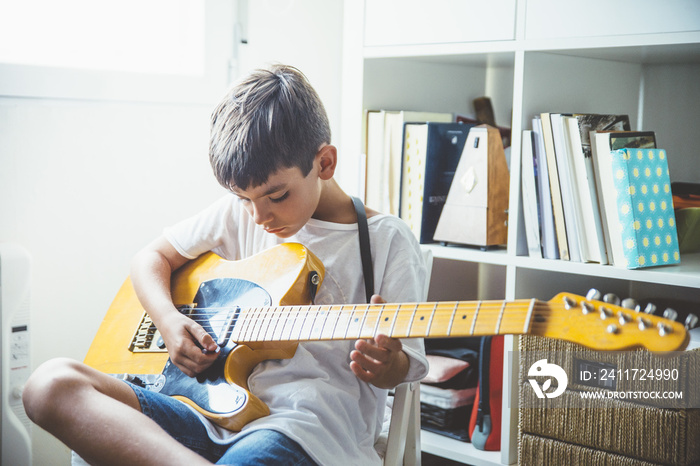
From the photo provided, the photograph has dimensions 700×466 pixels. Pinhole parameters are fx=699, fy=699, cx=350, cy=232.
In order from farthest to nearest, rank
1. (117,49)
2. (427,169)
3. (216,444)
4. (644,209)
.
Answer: (117,49), (427,169), (644,209), (216,444)

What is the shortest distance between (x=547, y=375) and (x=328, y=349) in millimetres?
498

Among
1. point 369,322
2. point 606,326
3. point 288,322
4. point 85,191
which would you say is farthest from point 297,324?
point 85,191

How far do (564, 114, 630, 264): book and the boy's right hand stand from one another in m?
0.77

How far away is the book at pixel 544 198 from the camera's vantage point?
4.71ft

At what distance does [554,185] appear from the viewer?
1423 mm

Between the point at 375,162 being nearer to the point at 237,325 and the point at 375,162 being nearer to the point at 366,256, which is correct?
the point at 366,256

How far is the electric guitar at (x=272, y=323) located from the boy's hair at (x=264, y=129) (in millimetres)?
142

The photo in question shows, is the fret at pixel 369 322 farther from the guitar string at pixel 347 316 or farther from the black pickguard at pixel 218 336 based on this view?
the black pickguard at pixel 218 336

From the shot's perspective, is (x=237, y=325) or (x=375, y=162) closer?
(x=237, y=325)

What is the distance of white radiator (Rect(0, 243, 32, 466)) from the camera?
1381 millimetres

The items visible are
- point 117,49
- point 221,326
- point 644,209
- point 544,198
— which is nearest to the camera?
point 221,326

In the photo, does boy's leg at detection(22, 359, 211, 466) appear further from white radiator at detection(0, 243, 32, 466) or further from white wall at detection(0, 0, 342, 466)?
white wall at detection(0, 0, 342, 466)

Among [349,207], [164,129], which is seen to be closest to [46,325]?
[164,129]

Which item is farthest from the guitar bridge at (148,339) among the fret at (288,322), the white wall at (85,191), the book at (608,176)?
the book at (608,176)
